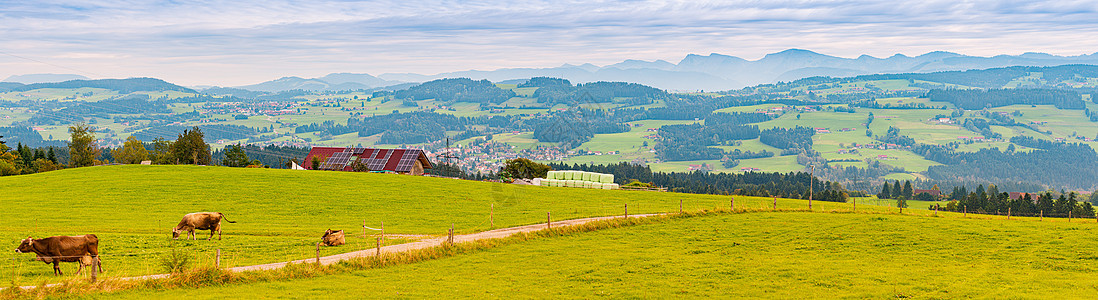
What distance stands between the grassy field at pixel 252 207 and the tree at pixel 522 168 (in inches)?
659

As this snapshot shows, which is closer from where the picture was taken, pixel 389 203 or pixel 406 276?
pixel 406 276

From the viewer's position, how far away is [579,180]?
75.1 metres

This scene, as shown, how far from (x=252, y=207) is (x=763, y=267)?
33889 millimetres

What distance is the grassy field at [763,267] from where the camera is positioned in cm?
1892

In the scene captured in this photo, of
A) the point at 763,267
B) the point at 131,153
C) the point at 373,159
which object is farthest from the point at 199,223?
the point at 131,153

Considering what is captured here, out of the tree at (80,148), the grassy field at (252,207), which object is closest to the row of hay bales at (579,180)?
the grassy field at (252,207)

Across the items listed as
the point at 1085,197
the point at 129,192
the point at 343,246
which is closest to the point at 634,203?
the point at 343,246

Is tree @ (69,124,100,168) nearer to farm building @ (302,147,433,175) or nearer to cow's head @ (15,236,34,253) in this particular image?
farm building @ (302,147,433,175)

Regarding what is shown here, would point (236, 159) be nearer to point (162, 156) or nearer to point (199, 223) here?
point (162, 156)

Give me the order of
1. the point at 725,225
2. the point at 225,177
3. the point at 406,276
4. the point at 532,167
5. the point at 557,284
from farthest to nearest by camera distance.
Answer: the point at 532,167
the point at 225,177
the point at 725,225
the point at 406,276
the point at 557,284

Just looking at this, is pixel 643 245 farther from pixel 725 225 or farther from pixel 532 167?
pixel 532 167

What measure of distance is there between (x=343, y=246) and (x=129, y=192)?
94.2 feet

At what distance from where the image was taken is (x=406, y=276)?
22.6 m

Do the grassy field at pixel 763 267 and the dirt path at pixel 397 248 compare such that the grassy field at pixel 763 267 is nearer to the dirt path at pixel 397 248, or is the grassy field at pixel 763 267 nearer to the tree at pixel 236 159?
the dirt path at pixel 397 248
